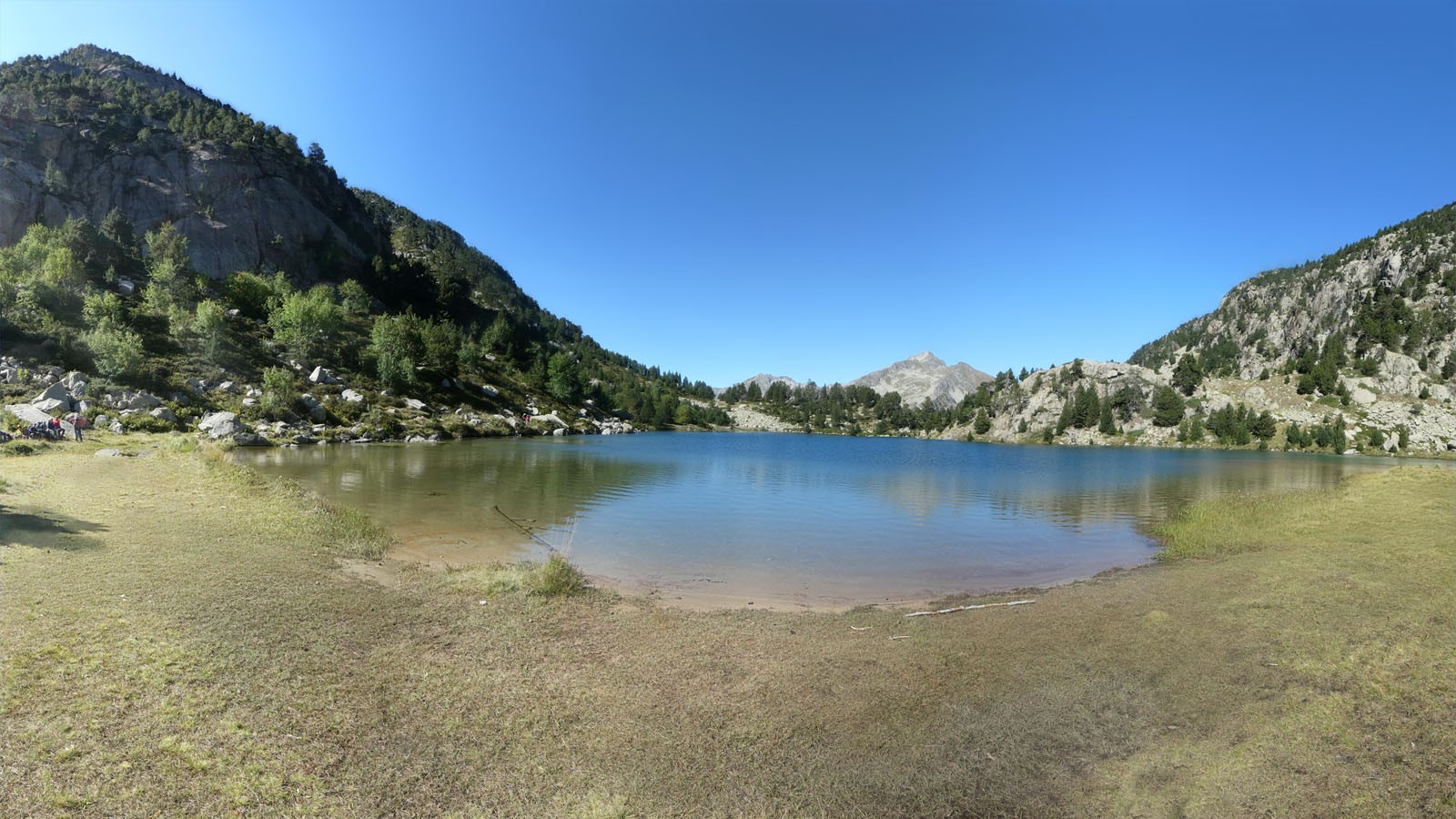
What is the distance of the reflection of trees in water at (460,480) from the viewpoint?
91.6ft

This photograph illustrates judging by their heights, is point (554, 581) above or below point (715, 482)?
above

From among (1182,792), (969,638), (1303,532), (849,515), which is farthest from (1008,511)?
(1182,792)

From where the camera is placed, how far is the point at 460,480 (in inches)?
1553

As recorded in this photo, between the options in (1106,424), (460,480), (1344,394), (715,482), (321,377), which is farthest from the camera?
(1106,424)

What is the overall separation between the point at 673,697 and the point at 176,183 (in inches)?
7055

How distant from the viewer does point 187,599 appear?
10.7m

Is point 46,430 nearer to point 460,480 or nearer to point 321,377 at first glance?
point 460,480

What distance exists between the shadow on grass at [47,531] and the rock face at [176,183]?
473 ft

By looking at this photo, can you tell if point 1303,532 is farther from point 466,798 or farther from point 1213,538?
point 466,798

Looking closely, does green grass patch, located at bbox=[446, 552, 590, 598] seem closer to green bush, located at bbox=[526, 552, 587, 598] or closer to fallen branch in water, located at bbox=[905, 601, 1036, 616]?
green bush, located at bbox=[526, 552, 587, 598]

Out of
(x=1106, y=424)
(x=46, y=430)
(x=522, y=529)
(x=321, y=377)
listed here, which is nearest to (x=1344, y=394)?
(x=1106, y=424)

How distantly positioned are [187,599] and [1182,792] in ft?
53.5

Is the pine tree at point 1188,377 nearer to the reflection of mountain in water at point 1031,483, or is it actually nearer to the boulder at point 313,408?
the reflection of mountain in water at point 1031,483

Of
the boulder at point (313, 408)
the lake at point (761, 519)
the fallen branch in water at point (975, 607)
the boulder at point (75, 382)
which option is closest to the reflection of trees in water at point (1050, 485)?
the lake at point (761, 519)
